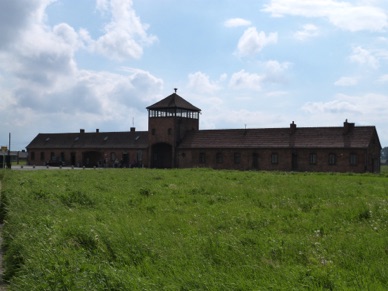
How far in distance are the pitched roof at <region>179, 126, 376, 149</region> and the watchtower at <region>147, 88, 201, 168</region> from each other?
1.56 m

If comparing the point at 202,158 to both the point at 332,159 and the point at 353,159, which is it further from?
the point at 353,159

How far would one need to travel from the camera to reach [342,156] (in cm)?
5088

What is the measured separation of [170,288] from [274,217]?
5.91 metres

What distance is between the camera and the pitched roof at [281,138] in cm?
5156

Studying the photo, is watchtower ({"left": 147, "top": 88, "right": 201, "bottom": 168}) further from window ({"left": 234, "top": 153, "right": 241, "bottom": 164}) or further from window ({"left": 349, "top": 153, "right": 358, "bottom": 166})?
window ({"left": 349, "top": 153, "right": 358, "bottom": 166})

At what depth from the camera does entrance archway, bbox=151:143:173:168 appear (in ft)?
213

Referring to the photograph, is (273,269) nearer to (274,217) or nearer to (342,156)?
(274,217)

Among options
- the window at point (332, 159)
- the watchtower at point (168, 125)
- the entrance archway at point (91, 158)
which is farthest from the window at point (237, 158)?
the entrance archway at point (91, 158)

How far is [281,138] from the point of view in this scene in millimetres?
56000

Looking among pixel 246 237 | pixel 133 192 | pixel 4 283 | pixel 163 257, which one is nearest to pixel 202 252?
pixel 163 257

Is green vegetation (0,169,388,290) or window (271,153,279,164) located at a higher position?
window (271,153,279,164)

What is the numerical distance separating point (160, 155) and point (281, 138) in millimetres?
17685

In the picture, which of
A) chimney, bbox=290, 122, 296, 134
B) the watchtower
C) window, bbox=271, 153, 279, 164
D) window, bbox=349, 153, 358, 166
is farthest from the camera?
the watchtower

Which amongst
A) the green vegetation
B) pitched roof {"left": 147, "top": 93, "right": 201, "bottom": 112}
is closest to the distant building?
pitched roof {"left": 147, "top": 93, "right": 201, "bottom": 112}
